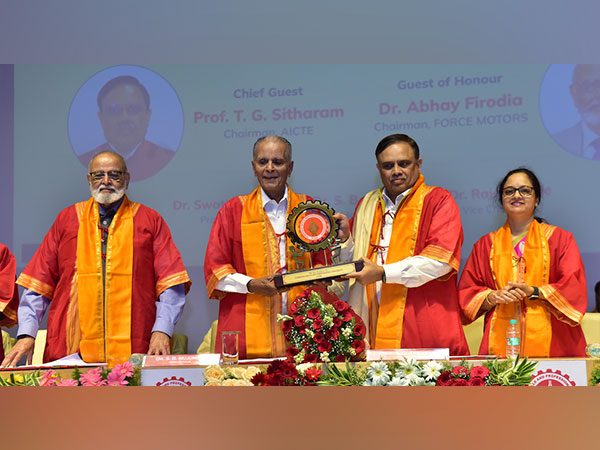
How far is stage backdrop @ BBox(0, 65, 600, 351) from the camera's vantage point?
4336 mm

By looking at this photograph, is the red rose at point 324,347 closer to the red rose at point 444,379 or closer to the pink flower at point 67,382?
the red rose at point 444,379

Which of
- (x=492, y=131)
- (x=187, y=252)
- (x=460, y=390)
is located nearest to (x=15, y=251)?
(x=187, y=252)

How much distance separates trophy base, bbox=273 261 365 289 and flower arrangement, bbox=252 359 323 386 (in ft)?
2.29

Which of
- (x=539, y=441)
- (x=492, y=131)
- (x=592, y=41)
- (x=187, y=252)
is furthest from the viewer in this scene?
(x=187, y=252)

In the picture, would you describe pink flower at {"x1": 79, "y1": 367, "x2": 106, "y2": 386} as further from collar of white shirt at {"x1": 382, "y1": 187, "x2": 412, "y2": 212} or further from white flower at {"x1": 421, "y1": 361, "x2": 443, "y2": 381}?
collar of white shirt at {"x1": 382, "y1": 187, "x2": 412, "y2": 212}

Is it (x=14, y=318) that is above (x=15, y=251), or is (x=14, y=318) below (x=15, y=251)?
below

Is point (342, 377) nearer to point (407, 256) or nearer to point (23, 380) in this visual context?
point (23, 380)

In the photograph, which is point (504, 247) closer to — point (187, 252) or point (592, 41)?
point (592, 41)

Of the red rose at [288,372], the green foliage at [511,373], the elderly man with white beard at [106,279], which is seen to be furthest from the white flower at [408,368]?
the elderly man with white beard at [106,279]

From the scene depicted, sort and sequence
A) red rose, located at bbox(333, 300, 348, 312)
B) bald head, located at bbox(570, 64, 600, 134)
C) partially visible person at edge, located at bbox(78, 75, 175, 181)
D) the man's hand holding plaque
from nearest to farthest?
red rose, located at bbox(333, 300, 348, 312), the man's hand holding plaque, bald head, located at bbox(570, 64, 600, 134), partially visible person at edge, located at bbox(78, 75, 175, 181)

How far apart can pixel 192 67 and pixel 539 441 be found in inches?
149

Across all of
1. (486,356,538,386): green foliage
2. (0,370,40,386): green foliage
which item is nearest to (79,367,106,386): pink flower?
(0,370,40,386): green foliage

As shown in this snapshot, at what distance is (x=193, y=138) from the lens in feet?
15.0

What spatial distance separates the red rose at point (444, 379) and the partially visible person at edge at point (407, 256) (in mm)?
907
